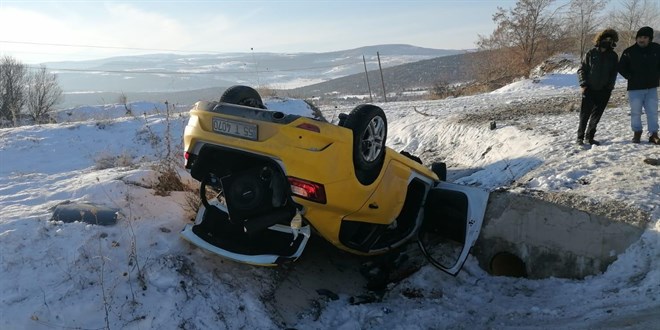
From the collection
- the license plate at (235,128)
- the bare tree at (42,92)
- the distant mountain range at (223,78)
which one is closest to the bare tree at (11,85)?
the bare tree at (42,92)

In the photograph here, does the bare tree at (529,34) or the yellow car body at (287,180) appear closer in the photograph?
the yellow car body at (287,180)

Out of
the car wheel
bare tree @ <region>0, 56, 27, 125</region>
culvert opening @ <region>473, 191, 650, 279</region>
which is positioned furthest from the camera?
bare tree @ <region>0, 56, 27, 125</region>

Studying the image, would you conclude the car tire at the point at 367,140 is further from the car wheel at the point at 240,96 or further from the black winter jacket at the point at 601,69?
the black winter jacket at the point at 601,69

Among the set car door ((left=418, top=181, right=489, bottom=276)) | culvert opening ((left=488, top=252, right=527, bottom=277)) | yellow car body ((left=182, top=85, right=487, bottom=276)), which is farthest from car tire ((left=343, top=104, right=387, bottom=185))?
culvert opening ((left=488, top=252, right=527, bottom=277))

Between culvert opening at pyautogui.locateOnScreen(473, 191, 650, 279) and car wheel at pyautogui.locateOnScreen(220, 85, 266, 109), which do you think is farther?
car wheel at pyautogui.locateOnScreen(220, 85, 266, 109)

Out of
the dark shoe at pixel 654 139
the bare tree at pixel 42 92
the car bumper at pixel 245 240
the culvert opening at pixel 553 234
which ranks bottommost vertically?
the culvert opening at pixel 553 234

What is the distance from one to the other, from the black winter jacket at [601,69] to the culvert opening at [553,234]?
248 cm

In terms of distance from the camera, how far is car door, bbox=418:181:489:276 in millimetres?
5172

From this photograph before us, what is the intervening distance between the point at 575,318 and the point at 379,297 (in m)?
1.69

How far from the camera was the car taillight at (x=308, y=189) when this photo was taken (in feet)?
12.9

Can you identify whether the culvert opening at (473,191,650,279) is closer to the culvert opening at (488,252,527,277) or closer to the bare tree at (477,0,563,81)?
the culvert opening at (488,252,527,277)

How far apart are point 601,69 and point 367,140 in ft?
14.1

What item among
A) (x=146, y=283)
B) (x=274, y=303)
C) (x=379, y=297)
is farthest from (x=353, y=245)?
(x=146, y=283)

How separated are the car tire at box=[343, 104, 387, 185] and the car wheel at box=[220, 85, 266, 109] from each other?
122cm
